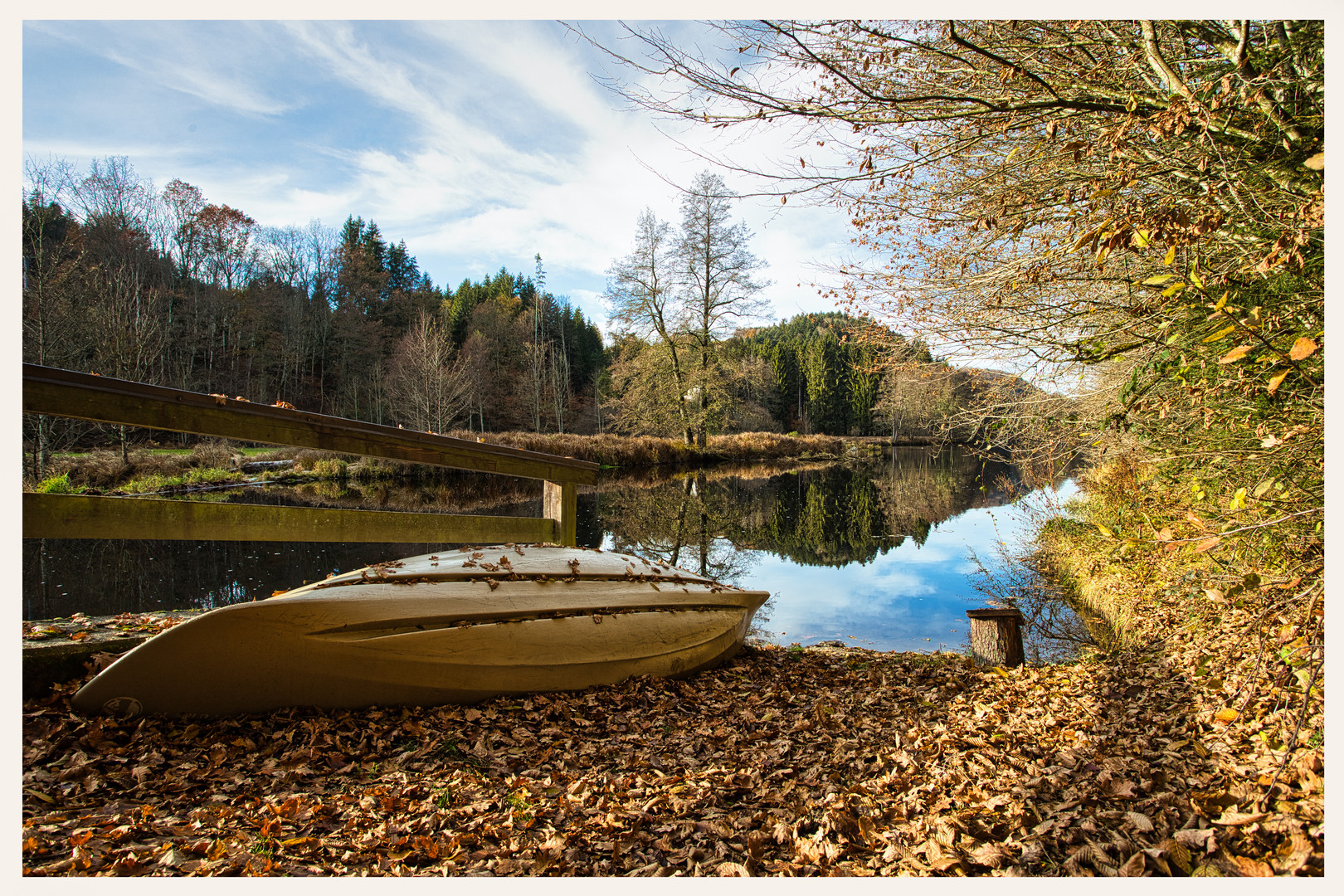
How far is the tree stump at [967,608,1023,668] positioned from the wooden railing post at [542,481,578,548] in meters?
3.14

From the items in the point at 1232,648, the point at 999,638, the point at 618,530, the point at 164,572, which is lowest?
the point at 618,530

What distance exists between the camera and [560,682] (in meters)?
3.31

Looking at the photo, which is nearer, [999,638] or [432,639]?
[432,639]

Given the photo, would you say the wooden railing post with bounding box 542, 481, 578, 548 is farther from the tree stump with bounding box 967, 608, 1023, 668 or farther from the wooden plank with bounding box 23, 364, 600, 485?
the tree stump with bounding box 967, 608, 1023, 668

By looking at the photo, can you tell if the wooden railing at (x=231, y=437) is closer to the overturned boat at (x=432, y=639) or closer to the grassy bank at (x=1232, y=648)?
the overturned boat at (x=432, y=639)

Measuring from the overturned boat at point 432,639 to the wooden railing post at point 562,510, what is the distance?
1.28 feet

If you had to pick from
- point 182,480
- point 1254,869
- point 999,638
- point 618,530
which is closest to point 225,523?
point 1254,869

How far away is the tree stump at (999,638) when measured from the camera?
4.52 m

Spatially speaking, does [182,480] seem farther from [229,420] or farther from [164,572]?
[229,420]

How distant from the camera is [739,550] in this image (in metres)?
11.2

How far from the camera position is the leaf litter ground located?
1820 millimetres

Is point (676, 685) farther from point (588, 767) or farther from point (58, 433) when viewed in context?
point (58, 433)

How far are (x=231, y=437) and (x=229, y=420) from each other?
17 centimetres

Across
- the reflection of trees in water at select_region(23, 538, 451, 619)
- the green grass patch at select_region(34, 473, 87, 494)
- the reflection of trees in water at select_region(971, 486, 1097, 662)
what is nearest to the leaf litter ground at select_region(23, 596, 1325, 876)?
the reflection of trees in water at select_region(971, 486, 1097, 662)
